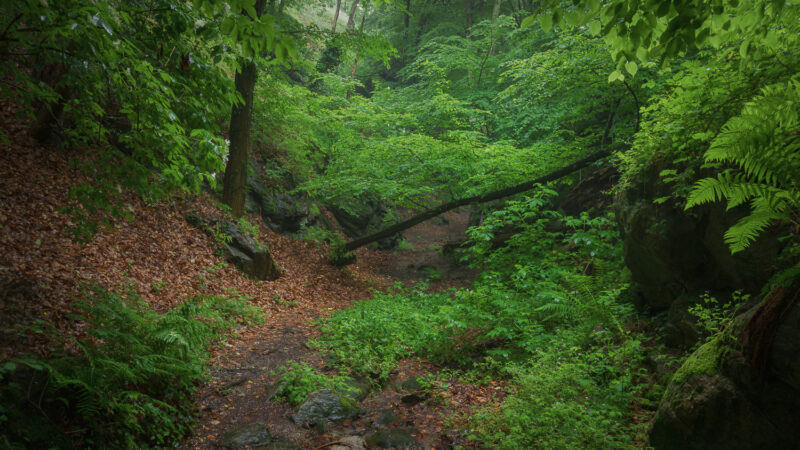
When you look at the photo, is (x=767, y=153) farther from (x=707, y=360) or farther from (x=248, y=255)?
(x=248, y=255)

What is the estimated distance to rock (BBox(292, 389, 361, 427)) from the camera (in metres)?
4.43

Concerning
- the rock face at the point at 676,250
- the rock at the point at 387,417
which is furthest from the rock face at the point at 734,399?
the rock at the point at 387,417

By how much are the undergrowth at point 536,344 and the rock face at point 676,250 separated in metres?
0.51

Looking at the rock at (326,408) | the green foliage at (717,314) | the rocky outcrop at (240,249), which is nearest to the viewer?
the green foliage at (717,314)

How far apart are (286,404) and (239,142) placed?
7454 millimetres

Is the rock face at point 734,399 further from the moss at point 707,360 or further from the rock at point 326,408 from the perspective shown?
the rock at point 326,408

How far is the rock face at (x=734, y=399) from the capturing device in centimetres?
274

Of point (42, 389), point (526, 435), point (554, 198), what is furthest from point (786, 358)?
point (554, 198)

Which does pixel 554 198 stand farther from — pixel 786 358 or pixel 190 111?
pixel 190 111

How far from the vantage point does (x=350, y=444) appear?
3.93 metres

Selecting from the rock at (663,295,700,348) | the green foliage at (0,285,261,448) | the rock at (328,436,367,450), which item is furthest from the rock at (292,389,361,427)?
the rock at (663,295,700,348)

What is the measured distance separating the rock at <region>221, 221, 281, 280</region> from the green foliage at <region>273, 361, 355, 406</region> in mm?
4762

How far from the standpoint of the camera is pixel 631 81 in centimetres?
885

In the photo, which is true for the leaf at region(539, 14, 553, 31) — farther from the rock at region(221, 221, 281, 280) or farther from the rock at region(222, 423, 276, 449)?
the rock at region(221, 221, 281, 280)
